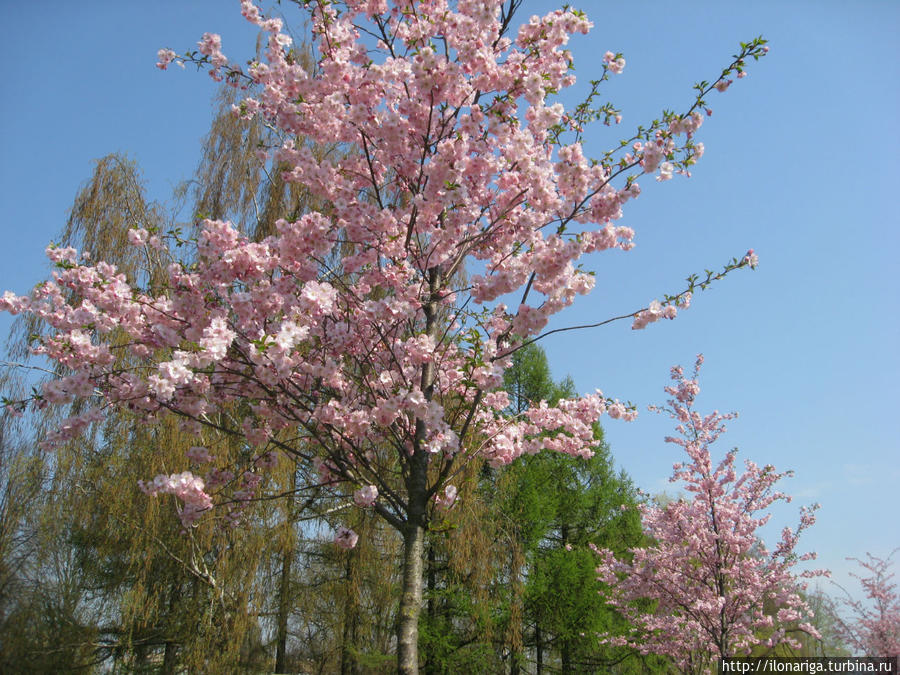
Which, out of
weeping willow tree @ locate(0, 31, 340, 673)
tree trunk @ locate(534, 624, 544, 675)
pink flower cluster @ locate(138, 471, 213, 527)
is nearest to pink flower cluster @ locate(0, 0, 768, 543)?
pink flower cluster @ locate(138, 471, 213, 527)

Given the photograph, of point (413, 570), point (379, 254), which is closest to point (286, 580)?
point (413, 570)

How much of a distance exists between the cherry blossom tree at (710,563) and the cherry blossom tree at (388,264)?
4941 mm

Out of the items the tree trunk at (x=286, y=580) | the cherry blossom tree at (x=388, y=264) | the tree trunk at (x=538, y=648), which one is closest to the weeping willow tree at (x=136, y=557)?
the tree trunk at (x=286, y=580)

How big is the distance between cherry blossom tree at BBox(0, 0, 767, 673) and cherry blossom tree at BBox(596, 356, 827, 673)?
16.2ft

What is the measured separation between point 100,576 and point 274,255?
5.64m

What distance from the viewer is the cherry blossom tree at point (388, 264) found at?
3.37m

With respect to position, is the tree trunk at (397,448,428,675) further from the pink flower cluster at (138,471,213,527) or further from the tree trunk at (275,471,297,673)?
the tree trunk at (275,471,297,673)

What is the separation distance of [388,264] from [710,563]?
6.49 m

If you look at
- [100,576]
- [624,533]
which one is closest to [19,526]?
[100,576]

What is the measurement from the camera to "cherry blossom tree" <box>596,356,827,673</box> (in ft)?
24.3

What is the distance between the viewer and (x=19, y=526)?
641 cm

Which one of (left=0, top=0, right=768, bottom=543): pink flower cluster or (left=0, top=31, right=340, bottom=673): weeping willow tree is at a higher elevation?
(left=0, top=0, right=768, bottom=543): pink flower cluster

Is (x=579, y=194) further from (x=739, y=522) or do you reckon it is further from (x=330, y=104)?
(x=739, y=522)

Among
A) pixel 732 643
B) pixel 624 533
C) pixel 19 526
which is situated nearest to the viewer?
pixel 19 526
